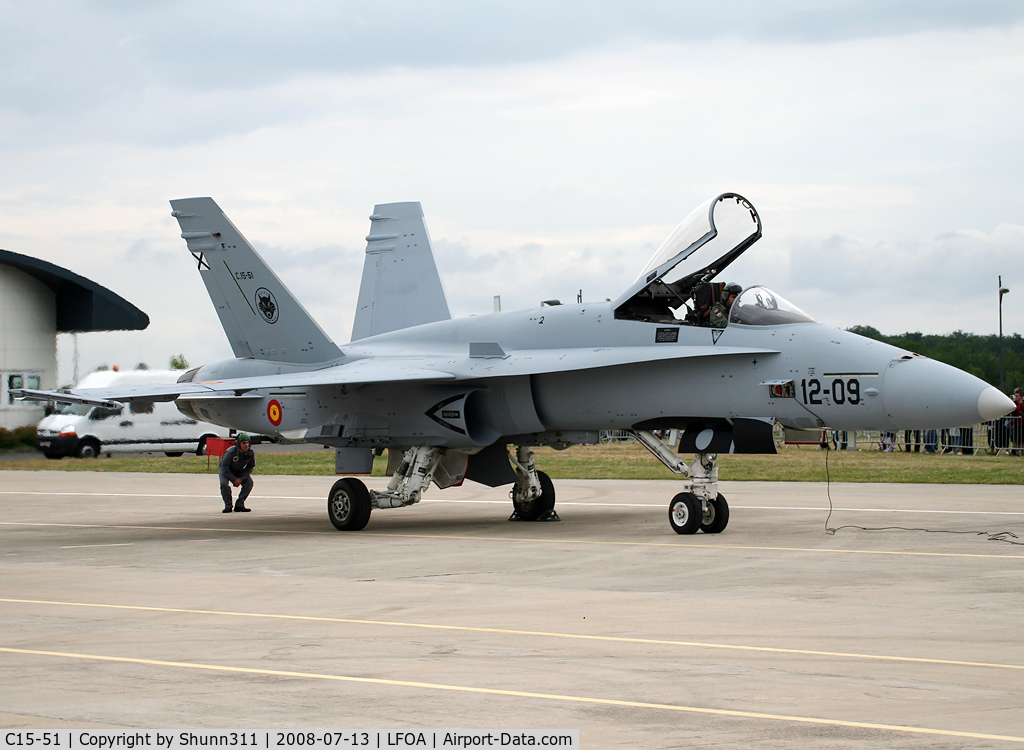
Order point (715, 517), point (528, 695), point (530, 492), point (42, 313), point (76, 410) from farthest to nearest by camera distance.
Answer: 1. point (42, 313)
2. point (76, 410)
3. point (530, 492)
4. point (715, 517)
5. point (528, 695)

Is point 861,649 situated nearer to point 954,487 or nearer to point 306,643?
point 306,643

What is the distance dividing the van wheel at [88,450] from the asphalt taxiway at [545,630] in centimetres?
2232

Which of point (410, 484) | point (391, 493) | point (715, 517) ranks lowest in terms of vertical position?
point (715, 517)

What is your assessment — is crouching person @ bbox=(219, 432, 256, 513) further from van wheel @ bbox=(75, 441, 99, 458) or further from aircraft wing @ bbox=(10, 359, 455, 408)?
van wheel @ bbox=(75, 441, 99, 458)

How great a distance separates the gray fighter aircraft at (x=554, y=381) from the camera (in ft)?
41.1

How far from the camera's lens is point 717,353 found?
13.0 m

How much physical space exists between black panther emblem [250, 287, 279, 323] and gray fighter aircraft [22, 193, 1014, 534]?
20 mm

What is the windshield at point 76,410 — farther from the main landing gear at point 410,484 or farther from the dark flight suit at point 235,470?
the main landing gear at point 410,484

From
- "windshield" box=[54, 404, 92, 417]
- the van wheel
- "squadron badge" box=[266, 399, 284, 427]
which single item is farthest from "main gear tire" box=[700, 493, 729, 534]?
the van wheel

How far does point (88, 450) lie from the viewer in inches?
1460

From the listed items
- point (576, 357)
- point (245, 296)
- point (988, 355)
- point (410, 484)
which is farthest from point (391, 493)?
point (988, 355)

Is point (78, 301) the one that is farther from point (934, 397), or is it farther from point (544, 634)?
point (544, 634)

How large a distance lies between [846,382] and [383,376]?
5.56 meters

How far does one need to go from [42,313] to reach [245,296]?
25.6 m
